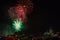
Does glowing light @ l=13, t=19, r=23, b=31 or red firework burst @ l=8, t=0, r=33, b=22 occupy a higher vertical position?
red firework burst @ l=8, t=0, r=33, b=22

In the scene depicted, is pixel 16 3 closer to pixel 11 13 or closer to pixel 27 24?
pixel 11 13

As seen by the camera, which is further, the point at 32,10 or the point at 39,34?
the point at 32,10

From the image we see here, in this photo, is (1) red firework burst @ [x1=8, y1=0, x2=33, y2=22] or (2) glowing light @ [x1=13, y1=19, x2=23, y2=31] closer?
(2) glowing light @ [x1=13, y1=19, x2=23, y2=31]

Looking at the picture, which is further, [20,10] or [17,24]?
[20,10]

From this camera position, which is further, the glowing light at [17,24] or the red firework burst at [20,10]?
the red firework burst at [20,10]

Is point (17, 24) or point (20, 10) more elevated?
point (20, 10)

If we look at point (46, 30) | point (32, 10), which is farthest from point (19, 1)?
point (46, 30)

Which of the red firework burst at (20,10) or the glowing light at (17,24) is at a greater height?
the red firework burst at (20,10)

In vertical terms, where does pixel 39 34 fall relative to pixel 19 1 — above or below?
below
